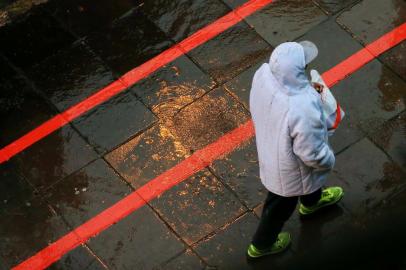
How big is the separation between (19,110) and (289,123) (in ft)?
11.0

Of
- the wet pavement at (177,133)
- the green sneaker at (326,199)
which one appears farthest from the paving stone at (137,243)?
the green sneaker at (326,199)

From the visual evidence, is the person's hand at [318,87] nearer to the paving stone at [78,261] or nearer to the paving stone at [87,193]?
the paving stone at [87,193]

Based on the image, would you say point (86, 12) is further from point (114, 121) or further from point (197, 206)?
point (197, 206)

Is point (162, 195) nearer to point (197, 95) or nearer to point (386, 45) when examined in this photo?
point (197, 95)

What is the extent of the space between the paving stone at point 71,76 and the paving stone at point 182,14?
0.77m

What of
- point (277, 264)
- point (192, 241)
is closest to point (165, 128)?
point (192, 241)

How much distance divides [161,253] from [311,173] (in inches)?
63.9

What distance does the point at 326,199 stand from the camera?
18.6ft

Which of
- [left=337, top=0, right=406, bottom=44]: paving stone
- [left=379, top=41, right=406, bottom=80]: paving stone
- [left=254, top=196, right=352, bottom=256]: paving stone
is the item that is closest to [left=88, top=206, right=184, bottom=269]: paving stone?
[left=254, top=196, right=352, bottom=256]: paving stone

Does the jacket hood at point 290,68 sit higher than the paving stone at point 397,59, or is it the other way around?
the jacket hood at point 290,68

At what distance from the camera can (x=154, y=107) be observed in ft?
21.6

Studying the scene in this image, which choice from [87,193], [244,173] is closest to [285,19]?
[244,173]

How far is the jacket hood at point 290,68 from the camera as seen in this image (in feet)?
13.7

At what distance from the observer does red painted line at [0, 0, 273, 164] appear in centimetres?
652
